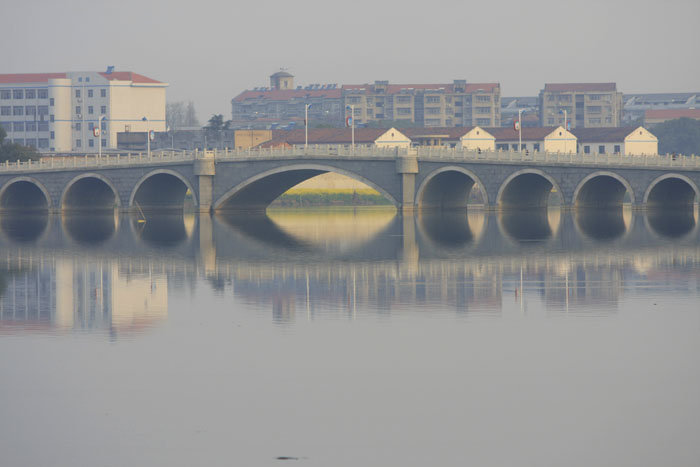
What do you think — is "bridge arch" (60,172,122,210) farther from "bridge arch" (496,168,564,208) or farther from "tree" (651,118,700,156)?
"tree" (651,118,700,156)

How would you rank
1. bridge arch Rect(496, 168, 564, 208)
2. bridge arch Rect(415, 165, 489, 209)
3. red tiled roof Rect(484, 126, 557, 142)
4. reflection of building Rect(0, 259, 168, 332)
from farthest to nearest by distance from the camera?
red tiled roof Rect(484, 126, 557, 142) < bridge arch Rect(415, 165, 489, 209) < bridge arch Rect(496, 168, 564, 208) < reflection of building Rect(0, 259, 168, 332)

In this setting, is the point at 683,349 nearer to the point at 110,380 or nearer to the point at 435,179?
the point at 110,380

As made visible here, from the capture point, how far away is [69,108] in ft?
566

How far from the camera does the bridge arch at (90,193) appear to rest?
100 meters

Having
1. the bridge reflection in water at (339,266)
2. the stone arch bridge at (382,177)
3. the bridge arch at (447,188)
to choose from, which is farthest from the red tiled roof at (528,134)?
the bridge reflection in water at (339,266)

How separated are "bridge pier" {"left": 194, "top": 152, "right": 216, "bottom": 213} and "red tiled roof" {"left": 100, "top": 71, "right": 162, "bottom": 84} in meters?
81.6

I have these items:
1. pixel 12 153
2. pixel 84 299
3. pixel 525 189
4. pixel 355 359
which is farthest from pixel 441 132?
pixel 355 359

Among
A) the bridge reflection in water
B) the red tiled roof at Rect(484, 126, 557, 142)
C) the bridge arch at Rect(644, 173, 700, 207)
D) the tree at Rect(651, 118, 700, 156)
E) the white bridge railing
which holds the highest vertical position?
the tree at Rect(651, 118, 700, 156)

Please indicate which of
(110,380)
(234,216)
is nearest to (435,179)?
(234,216)

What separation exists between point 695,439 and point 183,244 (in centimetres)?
4440

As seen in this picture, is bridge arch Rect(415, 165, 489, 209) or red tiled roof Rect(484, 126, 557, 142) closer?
bridge arch Rect(415, 165, 489, 209)

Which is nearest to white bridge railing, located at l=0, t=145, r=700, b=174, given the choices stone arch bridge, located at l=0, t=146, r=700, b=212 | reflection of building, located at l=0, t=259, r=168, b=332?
stone arch bridge, located at l=0, t=146, r=700, b=212

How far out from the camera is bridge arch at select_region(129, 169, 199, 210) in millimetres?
97438

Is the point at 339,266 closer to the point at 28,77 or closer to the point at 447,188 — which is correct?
the point at 447,188
